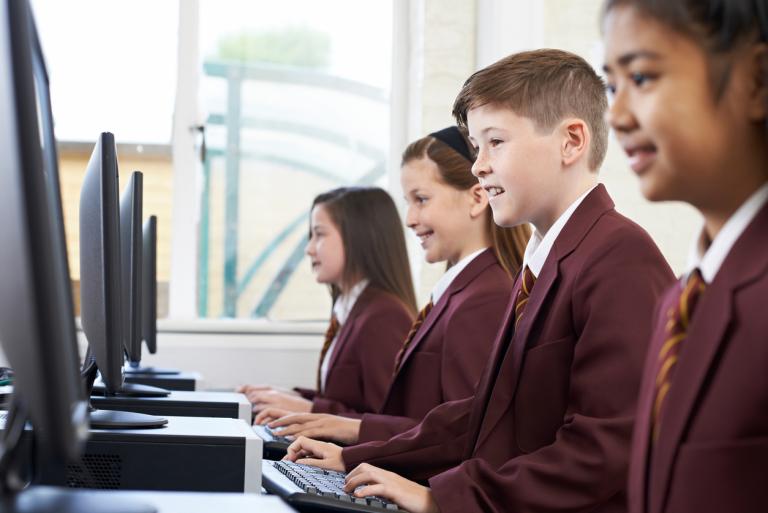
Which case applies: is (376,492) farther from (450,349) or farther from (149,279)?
(149,279)

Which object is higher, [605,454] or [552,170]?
[552,170]

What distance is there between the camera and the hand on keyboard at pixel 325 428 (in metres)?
2.08

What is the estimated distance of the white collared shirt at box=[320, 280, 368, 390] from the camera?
9.79 feet

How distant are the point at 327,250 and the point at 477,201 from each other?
0.91 meters

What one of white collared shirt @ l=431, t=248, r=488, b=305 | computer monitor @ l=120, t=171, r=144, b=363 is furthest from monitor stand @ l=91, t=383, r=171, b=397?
white collared shirt @ l=431, t=248, r=488, b=305

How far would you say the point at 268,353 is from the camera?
12.2ft

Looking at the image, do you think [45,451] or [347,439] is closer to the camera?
[45,451]

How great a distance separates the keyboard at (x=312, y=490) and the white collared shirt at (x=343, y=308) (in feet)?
4.60

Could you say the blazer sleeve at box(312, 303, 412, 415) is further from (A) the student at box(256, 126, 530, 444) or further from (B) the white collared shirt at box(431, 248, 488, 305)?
(B) the white collared shirt at box(431, 248, 488, 305)

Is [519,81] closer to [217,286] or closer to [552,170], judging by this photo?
[552,170]

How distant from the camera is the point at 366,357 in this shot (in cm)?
276

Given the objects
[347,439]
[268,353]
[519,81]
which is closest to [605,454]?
→ [519,81]

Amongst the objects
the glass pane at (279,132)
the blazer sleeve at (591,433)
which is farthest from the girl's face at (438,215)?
the glass pane at (279,132)

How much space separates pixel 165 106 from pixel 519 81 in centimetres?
250
